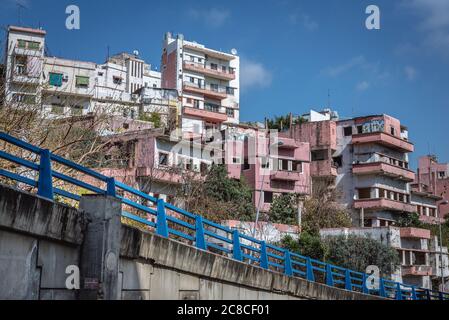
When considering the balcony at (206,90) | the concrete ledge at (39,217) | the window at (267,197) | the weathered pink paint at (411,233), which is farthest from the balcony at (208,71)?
the concrete ledge at (39,217)

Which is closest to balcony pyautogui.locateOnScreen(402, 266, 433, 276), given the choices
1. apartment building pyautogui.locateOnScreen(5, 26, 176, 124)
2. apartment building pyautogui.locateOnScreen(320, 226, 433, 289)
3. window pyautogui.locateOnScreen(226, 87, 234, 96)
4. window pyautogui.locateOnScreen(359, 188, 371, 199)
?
apartment building pyautogui.locateOnScreen(320, 226, 433, 289)

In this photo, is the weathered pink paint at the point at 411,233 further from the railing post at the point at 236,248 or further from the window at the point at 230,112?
the railing post at the point at 236,248

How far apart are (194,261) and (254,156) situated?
133 feet

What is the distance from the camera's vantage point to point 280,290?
1455cm

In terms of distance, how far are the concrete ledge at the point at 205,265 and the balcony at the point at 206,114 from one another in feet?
161

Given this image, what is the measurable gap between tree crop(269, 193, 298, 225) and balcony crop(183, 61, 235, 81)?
27801 millimetres

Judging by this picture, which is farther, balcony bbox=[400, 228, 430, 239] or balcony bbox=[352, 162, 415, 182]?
balcony bbox=[352, 162, 415, 182]

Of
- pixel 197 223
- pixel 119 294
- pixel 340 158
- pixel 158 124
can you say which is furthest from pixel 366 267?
pixel 119 294

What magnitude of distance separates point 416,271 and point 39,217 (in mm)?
46696

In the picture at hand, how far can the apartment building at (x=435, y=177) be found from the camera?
241ft

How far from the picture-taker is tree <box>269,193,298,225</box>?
46406mm

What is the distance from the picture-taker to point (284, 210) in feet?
154

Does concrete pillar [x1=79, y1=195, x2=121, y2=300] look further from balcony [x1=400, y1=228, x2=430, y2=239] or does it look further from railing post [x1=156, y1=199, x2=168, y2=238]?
balcony [x1=400, y1=228, x2=430, y2=239]
